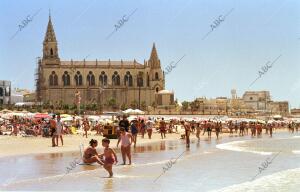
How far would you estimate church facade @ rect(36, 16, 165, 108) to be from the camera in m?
110

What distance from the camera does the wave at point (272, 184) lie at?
1052cm

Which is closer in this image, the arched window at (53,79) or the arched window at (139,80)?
the arched window at (53,79)

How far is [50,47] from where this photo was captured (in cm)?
11188


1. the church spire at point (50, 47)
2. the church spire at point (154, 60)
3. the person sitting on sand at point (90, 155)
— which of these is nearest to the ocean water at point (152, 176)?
the person sitting on sand at point (90, 155)

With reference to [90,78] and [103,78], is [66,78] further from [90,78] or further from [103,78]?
[103,78]

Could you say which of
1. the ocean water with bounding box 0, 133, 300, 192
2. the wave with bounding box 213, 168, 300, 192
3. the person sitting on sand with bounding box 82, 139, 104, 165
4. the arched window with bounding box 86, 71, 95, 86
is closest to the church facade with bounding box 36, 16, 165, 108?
the arched window with bounding box 86, 71, 95, 86

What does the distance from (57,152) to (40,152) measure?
1.94 feet

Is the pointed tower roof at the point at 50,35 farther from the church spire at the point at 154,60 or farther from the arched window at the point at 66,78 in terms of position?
the church spire at the point at 154,60

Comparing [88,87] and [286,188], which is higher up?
[88,87]

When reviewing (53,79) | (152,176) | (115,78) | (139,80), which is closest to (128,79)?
(139,80)

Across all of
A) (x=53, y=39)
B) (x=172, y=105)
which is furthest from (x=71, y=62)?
(x=172, y=105)

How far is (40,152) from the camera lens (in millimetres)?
18578

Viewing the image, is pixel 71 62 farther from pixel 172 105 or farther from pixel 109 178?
pixel 109 178

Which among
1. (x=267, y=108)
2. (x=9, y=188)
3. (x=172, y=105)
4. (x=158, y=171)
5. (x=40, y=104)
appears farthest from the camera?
(x=267, y=108)
